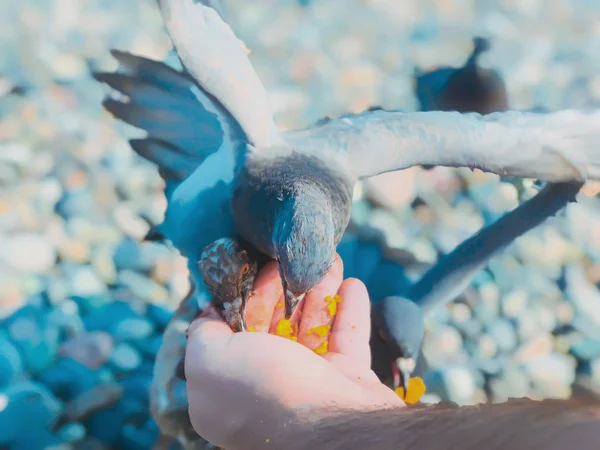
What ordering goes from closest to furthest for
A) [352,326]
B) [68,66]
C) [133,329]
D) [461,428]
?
[461,428] < [352,326] < [133,329] < [68,66]

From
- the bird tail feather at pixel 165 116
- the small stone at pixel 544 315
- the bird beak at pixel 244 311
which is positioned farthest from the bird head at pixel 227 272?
the small stone at pixel 544 315

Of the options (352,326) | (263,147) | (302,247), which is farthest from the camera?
(263,147)

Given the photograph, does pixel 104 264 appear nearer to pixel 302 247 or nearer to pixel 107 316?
pixel 107 316

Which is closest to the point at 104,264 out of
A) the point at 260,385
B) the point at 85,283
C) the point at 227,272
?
the point at 85,283

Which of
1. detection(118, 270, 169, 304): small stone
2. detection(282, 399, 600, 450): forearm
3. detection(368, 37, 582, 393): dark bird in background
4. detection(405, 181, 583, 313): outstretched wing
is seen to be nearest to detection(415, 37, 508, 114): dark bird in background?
detection(368, 37, 582, 393): dark bird in background

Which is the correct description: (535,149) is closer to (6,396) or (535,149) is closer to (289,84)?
(289,84)

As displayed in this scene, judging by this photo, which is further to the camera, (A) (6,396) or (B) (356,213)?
(B) (356,213)

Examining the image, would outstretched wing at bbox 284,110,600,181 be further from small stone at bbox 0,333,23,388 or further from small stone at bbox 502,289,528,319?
small stone at bbox 0,333,23,388

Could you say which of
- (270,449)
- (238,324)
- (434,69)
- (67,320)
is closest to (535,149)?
(434,69)
